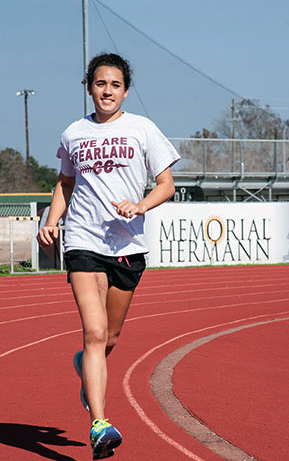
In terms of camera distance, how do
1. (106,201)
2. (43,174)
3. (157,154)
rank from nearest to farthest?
(106,201), (157,154), (43,174)

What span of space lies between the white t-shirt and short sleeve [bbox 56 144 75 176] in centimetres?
12

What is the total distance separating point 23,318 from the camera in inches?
431

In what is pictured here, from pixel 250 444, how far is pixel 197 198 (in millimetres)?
22844

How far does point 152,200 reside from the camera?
4285mm

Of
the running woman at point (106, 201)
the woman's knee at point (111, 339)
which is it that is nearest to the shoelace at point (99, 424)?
the running woman at point (106, 201)

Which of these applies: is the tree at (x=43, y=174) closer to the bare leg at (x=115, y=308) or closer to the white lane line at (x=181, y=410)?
the white lane line at (x=181, y=410)

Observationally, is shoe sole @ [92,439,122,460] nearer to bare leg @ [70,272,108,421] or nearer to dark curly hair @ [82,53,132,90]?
bare leg @ [70,272,108,421]

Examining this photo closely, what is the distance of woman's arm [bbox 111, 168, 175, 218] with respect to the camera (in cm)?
406

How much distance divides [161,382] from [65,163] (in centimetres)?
258

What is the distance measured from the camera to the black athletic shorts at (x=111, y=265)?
4254mm

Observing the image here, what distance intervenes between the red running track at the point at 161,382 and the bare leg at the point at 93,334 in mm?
526

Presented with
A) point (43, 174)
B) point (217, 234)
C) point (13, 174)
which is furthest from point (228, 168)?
point (43, 174)

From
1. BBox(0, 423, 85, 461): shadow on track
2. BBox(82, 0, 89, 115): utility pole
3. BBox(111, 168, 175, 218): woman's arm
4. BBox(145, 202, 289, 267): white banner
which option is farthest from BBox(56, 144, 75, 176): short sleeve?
BBox(82, 0, 89, 115): utility pole

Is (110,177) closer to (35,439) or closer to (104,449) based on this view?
(104,449)
